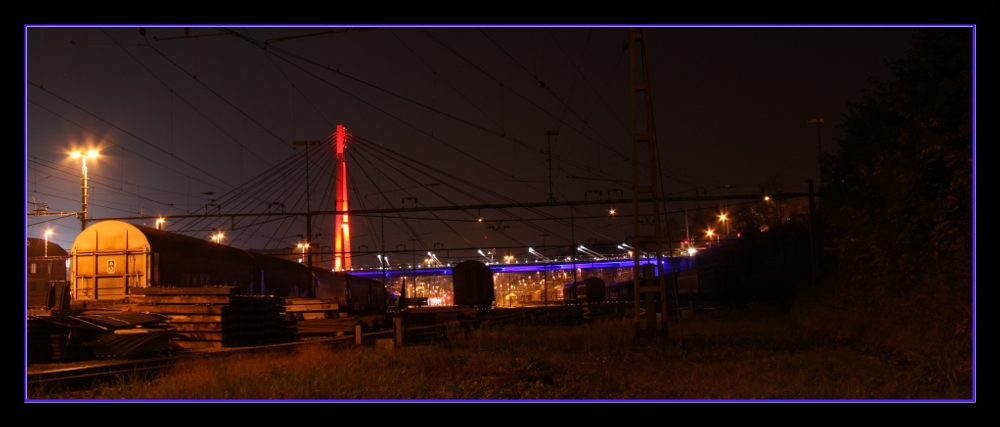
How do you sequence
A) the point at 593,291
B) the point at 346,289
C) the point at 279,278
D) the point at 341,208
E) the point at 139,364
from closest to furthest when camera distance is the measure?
the point at 139,364 → the point at 279,278 → the point at 346,289 → the point at 341,208 → the point at 593,291

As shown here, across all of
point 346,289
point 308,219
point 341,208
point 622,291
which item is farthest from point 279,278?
point 622,291

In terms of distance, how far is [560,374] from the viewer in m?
12.5

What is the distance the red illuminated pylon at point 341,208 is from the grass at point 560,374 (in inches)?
1398

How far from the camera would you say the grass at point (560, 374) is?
407 inches

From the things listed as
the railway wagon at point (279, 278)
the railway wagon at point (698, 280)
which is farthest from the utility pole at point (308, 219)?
the railway wagon at point (698, 280)

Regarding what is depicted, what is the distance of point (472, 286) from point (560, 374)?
29.5 metres

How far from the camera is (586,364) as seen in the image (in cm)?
1420

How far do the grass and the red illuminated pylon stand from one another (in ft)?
116

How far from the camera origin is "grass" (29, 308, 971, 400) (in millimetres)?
10328

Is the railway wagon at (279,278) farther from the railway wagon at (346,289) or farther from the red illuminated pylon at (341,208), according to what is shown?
the red illuminated pylon at (341,208)

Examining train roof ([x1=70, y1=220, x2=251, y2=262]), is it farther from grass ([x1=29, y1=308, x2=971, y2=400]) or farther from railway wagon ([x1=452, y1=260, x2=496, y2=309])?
railway wagon ([x1=452, y1=260, x2=496, y2=309])

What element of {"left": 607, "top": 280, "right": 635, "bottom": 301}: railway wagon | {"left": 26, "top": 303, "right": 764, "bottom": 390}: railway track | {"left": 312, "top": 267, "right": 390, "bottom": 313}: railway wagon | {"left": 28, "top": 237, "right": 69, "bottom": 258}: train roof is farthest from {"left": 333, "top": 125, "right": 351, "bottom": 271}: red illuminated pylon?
{"left": 26, "top": 303, "right": 764, "bottom": 390}: railway track

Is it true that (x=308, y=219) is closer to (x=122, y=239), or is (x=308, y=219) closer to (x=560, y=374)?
(x=122, y=239)
